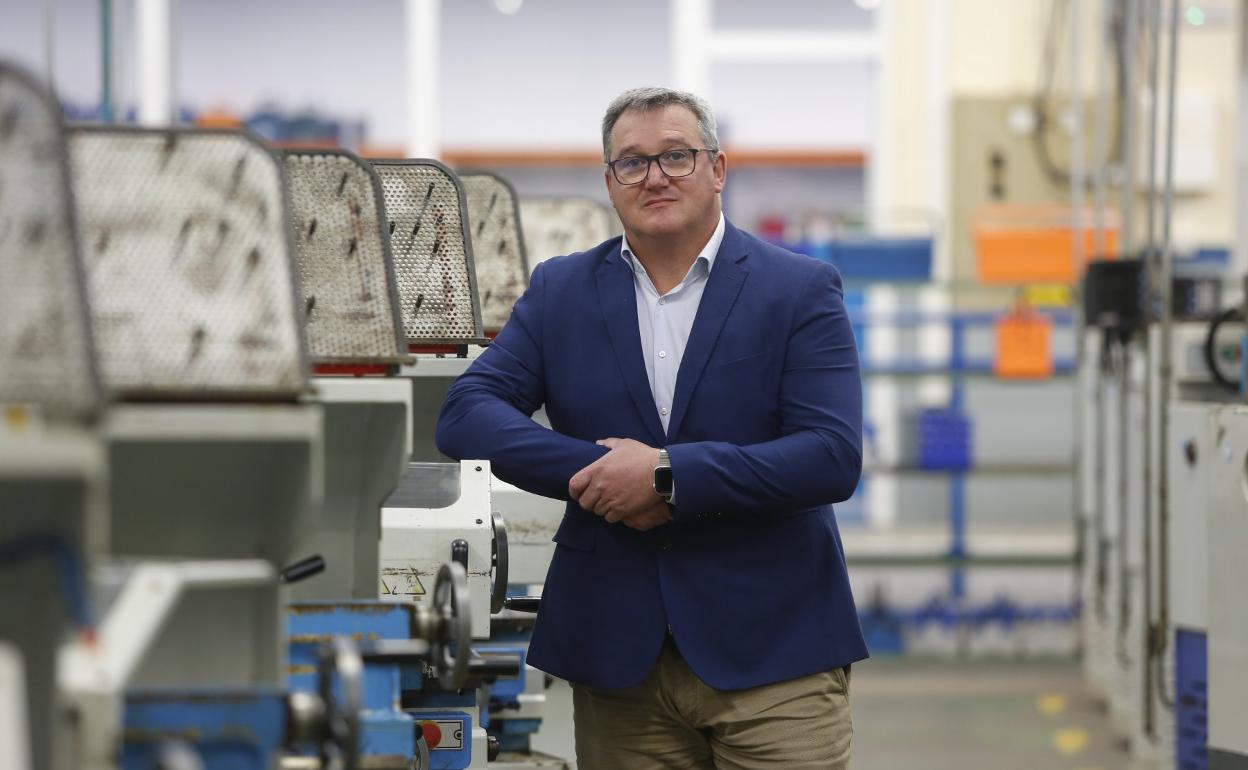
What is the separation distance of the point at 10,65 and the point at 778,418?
1.13 meters

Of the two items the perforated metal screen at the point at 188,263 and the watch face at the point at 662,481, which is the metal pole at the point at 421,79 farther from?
the perforated metal screen at the point at 188,263

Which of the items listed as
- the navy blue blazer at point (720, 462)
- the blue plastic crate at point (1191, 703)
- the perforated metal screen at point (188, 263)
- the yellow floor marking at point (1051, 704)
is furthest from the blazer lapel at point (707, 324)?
the yellow floor marking at point (1051, 704)

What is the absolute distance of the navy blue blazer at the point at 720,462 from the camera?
2139 millimetres

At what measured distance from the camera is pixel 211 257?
5.26 ft

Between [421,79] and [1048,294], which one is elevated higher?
[421,79]

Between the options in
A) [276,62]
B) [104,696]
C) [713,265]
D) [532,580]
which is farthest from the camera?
[276,62]

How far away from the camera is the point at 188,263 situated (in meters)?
1.59

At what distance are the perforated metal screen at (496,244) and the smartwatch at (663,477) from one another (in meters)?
1.16

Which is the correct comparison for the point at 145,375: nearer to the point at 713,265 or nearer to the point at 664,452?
the point at 664,452

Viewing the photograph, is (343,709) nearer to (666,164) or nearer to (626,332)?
(626,332)

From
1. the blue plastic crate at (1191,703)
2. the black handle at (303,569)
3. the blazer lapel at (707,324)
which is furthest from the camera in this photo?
the blue plastic crate at (1191,703)

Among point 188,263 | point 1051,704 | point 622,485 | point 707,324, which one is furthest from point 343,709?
point 1051,704

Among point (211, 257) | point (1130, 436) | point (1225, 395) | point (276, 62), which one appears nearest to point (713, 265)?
point (211, 257)

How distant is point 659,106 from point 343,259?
471mm
